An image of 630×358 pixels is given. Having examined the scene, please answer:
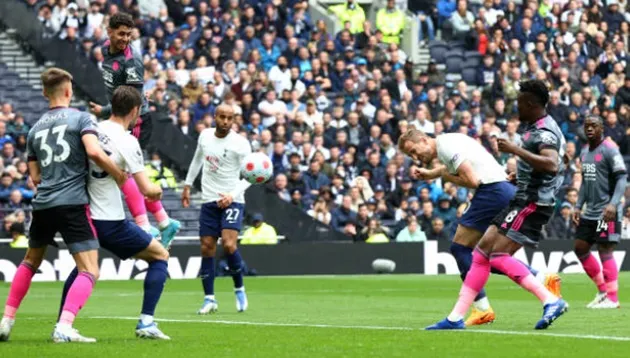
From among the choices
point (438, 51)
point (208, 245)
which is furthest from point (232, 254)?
point (438, 51)

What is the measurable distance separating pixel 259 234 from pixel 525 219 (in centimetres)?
1568

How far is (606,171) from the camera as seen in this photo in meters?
19.0

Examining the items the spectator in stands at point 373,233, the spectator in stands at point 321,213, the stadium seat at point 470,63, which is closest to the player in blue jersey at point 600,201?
the spectator in stands at point 373,233

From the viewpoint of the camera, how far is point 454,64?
37.6 meters

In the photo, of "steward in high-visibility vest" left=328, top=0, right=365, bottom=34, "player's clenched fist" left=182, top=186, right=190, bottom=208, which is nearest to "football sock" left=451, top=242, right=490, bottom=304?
"player's clenched fist" left=182, top=186, right=190, bottom=208

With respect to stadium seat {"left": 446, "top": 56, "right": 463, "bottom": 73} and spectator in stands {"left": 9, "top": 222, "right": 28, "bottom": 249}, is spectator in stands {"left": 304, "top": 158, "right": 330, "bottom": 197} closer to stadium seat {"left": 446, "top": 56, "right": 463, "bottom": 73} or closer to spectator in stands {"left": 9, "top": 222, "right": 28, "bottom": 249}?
spectator in stands {"left": 9, "top": 222, "right": 28, "bottom": 249}

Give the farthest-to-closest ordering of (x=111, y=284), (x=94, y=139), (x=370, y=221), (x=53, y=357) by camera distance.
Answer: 1. (x=370, y=221)
2. (x=111, y=284)
3. (x=94, y=139)
4. (x=53, y=357)

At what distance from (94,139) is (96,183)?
511 mm

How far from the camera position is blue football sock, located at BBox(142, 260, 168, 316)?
12.6 meters

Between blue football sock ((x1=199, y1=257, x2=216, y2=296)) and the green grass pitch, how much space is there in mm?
336

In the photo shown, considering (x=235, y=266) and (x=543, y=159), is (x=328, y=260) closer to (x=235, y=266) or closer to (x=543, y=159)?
(x=235, y=266)

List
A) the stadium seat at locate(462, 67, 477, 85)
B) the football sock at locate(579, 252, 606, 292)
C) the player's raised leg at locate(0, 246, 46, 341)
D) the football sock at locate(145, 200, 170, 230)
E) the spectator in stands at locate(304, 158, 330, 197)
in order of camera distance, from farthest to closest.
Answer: the stadium seat at locate(462, 67, 477, 85) < the spectator in stands at locate(304, 158, 330, 197) < the football sock at locate(579, 252, 606, 292) < the football sock at locate(145, 200, 170, 230) < the player's raised leg at locate(0, 246, 46, 341)

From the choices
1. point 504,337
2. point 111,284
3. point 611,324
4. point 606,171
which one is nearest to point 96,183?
point 504,337

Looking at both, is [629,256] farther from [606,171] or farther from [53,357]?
[53,357]
